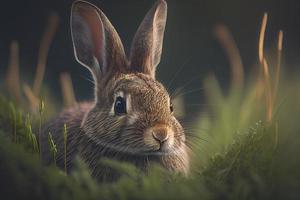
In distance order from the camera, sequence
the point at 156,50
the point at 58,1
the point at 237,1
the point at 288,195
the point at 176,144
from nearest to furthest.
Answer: the point at 288,195 → the point at 176,144 → the point at 156,50 → the point at 58,1 → the point at 237,1

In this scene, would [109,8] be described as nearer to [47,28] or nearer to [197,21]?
[47,28]

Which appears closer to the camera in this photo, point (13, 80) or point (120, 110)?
point (120, 110)

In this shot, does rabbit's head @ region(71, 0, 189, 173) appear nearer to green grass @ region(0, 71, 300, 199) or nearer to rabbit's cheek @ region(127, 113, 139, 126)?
rabbit's cheek @ region(127, 113, 139, 126)

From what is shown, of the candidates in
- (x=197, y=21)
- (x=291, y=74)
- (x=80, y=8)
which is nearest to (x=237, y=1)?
(x=197, y=21)

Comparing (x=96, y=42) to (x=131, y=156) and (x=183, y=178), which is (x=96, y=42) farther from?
(x=183, y=178)

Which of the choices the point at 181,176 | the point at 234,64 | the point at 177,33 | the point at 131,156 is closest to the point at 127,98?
the point at 131,156

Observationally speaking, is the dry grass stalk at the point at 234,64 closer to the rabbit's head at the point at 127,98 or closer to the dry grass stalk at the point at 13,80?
the rabbit's head at the point at 127,98

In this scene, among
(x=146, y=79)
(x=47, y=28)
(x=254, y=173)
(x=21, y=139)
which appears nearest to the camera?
(x=254, y=173)
